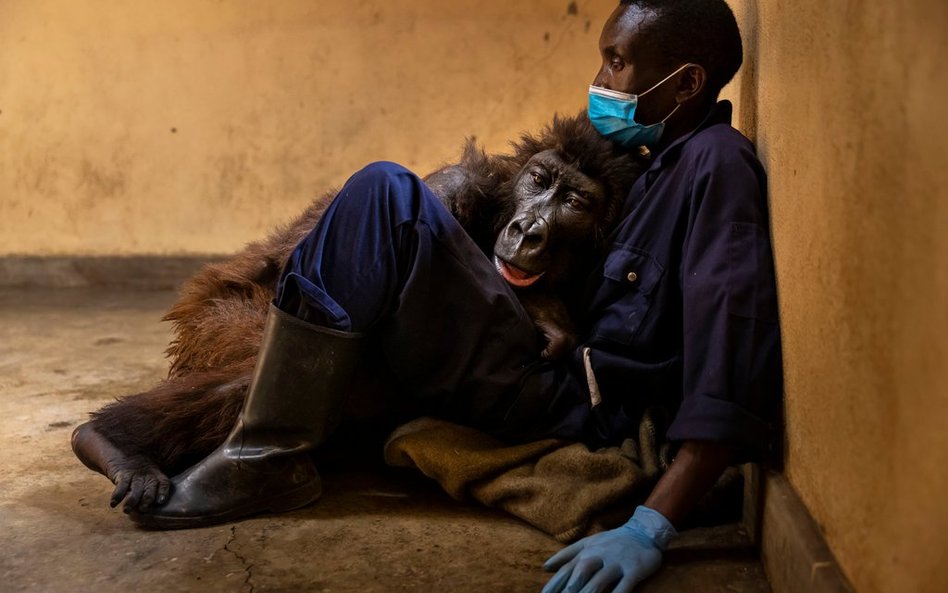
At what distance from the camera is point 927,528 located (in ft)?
3.75

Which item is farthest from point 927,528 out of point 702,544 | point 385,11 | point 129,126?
point 129,126

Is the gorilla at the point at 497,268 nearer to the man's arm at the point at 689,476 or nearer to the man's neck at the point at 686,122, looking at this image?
the man's neck at the point at 686,122

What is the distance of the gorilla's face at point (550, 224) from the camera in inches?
85.7

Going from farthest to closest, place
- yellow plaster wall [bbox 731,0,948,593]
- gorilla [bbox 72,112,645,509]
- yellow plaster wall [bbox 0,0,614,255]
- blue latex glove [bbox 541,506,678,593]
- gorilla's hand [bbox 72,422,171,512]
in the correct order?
yellow plaster wall [bbox 0,0,614,255], gorilla [bbox 72,112,645,509], gorilla's hand [bbox 72,422,171,512], blue latex glove [bbox 541,506,678,593], yellow plaster wall [bbox 731,0,948,593]

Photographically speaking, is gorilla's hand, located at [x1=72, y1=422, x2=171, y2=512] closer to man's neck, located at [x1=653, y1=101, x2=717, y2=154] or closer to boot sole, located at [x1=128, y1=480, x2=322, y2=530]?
boot sole, located at [x1=128, y1=480, x2=322, y2=530]

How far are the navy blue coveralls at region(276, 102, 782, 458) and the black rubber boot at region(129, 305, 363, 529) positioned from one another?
0.05 m

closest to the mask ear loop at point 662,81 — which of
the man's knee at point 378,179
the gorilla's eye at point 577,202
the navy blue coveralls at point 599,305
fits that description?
the navy blue coveralls at point 599,305

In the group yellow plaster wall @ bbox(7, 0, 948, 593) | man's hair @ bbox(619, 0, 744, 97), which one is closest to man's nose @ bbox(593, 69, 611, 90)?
man's hair @ bbox(619, 0, 744, 97)

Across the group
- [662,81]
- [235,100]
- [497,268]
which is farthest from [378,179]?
[235,100]

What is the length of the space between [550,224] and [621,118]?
273mm

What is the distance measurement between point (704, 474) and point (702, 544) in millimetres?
183

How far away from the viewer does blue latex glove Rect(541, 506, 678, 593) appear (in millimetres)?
1692

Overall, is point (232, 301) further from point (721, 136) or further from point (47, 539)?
point (721, 136)

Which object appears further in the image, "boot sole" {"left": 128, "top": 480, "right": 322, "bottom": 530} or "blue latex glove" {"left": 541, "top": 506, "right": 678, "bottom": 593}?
"boot sole" {"left": 128, "top": 480, "right": 322, "bottom": 530}
